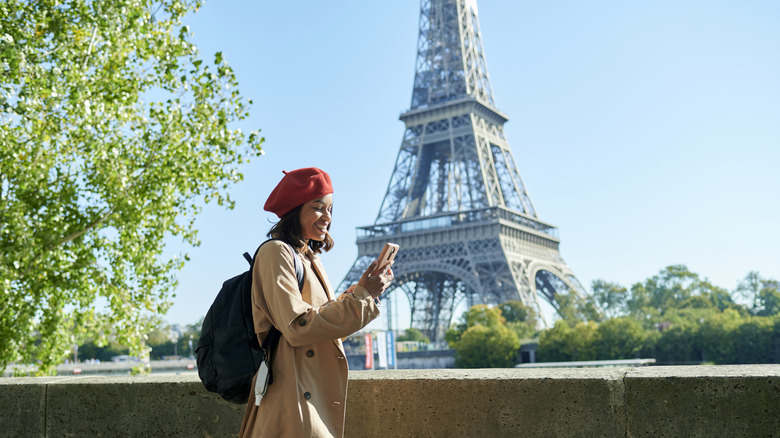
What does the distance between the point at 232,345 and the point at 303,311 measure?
1.06 feet

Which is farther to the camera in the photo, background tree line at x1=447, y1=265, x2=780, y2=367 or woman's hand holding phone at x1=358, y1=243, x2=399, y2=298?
background tree line at x1=447, y1=265, x2=780, y2=367

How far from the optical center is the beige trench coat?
2562 millimetres

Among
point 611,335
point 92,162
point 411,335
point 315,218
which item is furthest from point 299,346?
point 411,335

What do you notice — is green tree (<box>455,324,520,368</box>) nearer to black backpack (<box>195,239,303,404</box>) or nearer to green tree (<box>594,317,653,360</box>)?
green tree (<box>594,317,653,360</box>)

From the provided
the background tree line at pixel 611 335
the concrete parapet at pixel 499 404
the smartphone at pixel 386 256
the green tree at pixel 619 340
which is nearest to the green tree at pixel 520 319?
the background tree line at pixel 611 335

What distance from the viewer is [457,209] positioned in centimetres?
6300

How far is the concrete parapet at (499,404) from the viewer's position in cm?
352

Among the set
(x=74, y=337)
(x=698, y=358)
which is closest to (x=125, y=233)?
(x=74, y=337)

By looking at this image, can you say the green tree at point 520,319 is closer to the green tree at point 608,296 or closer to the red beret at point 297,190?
the green tree at point 608,296

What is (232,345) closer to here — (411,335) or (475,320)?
(475,320)

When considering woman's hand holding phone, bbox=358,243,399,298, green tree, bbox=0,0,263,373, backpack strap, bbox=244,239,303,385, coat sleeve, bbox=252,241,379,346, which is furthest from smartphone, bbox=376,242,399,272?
green tree, bbox=0,0,263,373

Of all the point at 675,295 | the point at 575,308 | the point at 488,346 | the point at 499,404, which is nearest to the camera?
the point at 499,404

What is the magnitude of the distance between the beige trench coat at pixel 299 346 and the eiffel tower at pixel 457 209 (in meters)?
51.4

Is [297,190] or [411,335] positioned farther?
[411,335]
